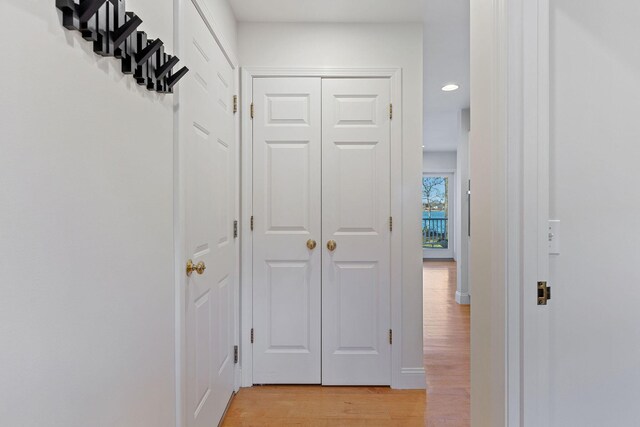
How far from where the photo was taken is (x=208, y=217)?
1773 mm

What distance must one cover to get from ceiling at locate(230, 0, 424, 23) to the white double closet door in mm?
393

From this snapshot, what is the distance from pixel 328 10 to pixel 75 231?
6.84ft

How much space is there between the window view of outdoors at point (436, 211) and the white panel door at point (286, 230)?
23.6 ft

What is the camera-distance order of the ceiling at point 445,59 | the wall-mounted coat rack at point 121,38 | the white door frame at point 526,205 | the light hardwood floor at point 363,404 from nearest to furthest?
the wall-mounted coat rack at point 121,38
the white door frame at point 526,205
the light hardwood floor at point 363,404
the ceiling at point 445,59

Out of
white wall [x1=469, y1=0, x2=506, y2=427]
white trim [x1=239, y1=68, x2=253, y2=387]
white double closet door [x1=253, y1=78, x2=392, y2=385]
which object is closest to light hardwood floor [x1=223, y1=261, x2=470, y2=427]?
white double closet door [x1=253, y1=78, x2=392, y2=385]

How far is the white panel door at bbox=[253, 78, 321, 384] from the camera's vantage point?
8.01ft

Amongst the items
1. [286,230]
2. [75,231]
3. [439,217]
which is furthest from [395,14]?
[439,217]

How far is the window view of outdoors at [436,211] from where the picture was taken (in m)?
9.18

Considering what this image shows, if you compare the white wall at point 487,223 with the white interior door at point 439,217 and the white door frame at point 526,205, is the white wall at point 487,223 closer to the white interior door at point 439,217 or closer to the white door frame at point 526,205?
the white door frame at point 526,205

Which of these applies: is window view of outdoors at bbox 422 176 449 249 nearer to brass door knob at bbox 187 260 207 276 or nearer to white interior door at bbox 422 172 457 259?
white interior door at bbox 422 172 457 259

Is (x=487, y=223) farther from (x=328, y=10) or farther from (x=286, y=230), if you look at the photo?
(x=328, y=10)

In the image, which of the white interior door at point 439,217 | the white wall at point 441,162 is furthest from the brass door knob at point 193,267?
the white interior door at point 439,217

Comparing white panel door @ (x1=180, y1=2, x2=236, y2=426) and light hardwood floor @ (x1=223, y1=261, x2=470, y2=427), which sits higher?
white panel door @ (x1=180, y1=2, x2=236, y2=426)

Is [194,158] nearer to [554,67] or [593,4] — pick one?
[554,67]
